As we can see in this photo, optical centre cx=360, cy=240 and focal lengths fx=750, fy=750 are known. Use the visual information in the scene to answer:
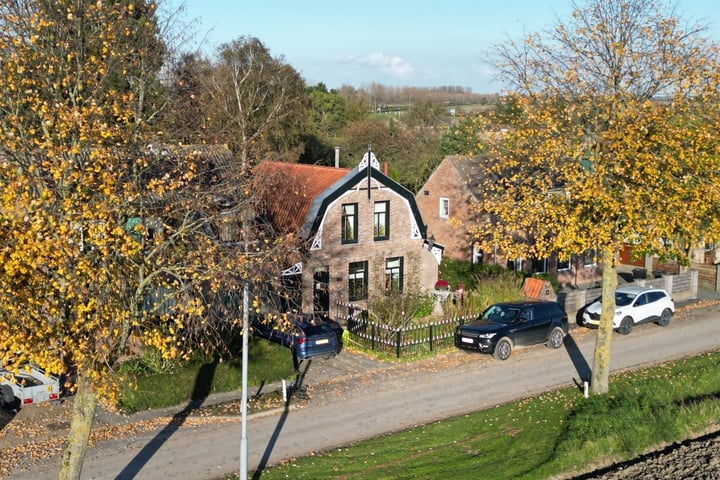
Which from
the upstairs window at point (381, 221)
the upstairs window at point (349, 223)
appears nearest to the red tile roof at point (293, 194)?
the upstairs window at point (349, 223)

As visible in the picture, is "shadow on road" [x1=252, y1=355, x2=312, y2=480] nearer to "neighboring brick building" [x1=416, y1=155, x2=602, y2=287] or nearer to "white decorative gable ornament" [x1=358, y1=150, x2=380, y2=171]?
"white decorative gable ornament" [x1=358, y1=150, x2=380, y2=171]

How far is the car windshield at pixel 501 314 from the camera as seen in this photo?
27234 mm

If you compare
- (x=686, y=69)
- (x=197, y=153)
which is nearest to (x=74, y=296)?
(x=197, y=153)

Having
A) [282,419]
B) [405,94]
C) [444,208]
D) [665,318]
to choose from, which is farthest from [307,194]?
[405,94]

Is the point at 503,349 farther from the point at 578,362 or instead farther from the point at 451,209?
the point at 451,209

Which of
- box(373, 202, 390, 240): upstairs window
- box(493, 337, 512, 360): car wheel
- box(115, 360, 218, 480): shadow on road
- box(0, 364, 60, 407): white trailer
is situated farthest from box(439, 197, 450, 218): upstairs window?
box(0, 364, 60, 407): white trailer

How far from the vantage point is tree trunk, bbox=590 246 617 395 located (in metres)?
21.6

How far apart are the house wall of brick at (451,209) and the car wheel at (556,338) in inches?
394

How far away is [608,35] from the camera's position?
20438mm

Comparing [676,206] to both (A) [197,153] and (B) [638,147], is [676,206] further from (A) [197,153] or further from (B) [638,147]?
(A) [197,153]

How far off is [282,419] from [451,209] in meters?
20.8

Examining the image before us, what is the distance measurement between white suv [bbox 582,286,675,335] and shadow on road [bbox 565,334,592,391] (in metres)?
1.73

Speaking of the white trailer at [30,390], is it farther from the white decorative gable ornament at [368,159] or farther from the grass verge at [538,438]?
the white decorative gable ornament at [368,159]

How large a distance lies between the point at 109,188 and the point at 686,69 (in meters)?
15.1
